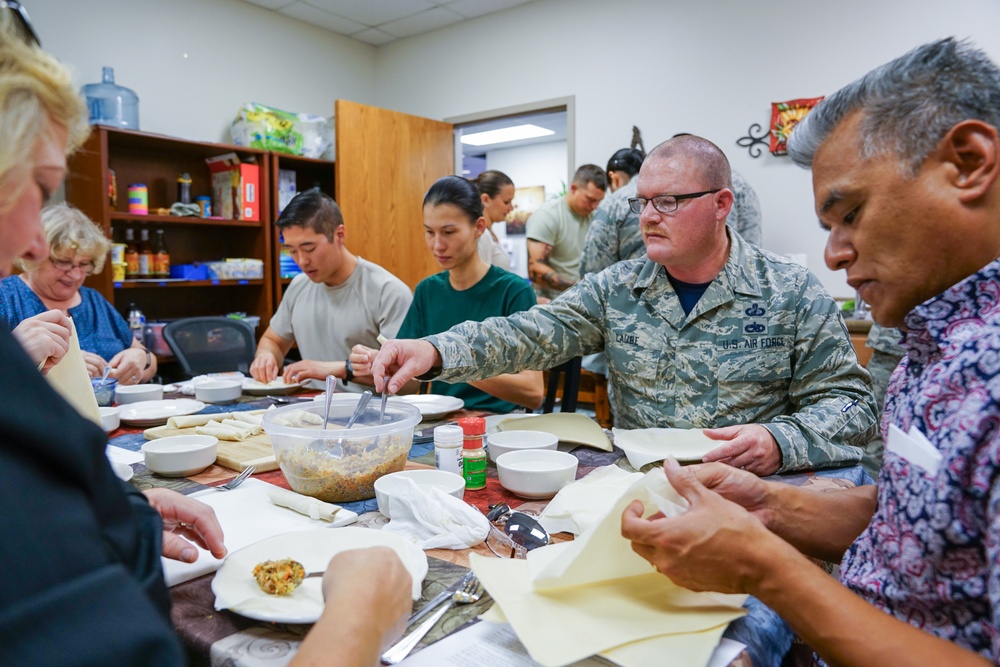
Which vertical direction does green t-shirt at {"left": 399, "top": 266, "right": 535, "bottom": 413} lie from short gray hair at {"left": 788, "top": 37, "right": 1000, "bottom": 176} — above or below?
below

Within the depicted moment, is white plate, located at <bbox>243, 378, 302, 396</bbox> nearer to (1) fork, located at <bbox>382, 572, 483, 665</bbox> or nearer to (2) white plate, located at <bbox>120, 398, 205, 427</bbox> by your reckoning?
(2) white plate, located at <bbox>120, 398, 205, 427</bbox>

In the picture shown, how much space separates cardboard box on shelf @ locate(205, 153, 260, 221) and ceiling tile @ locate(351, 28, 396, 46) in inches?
73.0

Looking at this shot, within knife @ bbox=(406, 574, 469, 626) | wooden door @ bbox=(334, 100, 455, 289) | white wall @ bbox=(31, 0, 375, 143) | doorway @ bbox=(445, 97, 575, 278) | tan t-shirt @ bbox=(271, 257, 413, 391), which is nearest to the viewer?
knife @ bbox=(406, 574, 469, 626)

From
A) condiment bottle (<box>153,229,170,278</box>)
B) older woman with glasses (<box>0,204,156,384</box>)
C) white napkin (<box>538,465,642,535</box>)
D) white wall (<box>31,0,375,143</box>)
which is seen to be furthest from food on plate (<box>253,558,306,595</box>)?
white wall (<box>31,0,375,143</box>)

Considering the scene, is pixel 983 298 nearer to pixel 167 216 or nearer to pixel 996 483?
pixel 996 483

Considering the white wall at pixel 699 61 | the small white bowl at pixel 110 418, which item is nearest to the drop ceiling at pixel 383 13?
the white wall at pixel 699 61

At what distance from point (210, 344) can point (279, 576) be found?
2555 millimetres

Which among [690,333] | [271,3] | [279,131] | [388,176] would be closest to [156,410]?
[690,333]

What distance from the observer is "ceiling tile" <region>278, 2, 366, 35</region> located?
499cm

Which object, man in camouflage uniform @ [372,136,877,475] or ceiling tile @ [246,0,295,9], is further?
ceiling tile @ [246,0,295,9]

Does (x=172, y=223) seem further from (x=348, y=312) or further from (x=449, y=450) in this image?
(x=449, y=450)

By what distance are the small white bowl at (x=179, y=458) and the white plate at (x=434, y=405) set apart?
0.58 metres

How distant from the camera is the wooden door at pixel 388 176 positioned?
15.6ft

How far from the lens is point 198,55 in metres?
4.62
